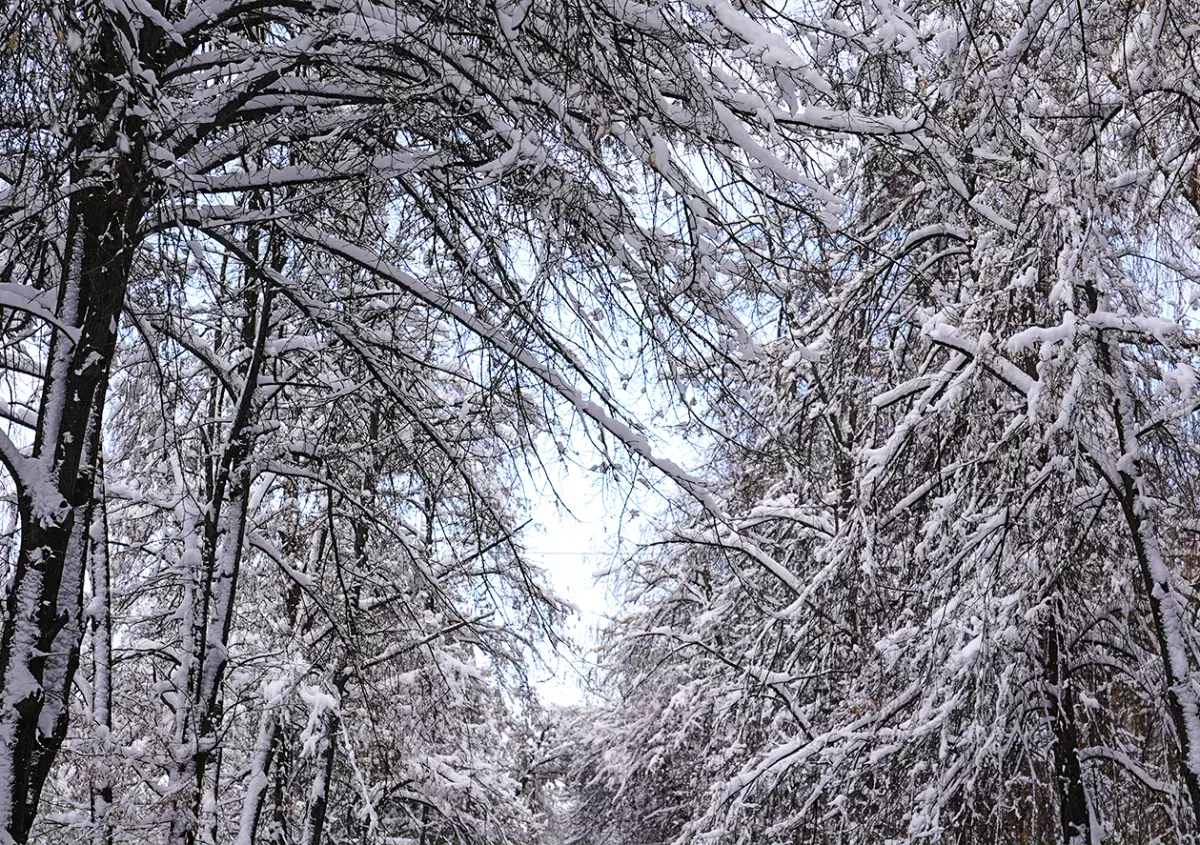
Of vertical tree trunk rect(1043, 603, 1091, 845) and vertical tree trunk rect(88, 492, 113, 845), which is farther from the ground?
vertical tree trunk rect(88, 492, 113, 845)

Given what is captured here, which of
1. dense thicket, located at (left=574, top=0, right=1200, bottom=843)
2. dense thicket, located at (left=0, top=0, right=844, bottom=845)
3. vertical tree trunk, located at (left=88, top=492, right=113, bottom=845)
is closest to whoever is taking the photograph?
dense thicket, located at (left=0, top=0, right=844, bottom=845)

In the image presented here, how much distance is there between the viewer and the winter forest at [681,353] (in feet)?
11.5

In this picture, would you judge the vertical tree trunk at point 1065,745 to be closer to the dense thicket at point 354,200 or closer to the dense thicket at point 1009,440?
the dense thicket at point 1009,440

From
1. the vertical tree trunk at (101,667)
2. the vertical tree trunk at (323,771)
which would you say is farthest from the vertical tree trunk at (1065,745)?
the vertical tree trunk at (101,667)

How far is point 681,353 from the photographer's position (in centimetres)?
418

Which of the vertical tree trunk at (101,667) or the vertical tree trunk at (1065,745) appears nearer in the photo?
the vertical tree trunk at (1065,745)

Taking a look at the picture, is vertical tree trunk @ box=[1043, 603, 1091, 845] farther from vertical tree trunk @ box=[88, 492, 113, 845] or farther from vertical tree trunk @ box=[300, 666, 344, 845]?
vertical tree trunk @ box=[88, 492, 113, 845]

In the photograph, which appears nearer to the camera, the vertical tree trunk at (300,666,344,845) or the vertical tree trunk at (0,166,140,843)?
the vertical tree trunk at (0,166,140,843)

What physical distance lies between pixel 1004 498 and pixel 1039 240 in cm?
151

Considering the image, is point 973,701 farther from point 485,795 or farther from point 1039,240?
point 485,795

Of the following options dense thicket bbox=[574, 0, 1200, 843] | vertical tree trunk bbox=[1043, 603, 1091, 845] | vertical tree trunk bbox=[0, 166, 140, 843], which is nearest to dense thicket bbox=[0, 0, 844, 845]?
vertical tree trunk bbox=[0, 166, 140, 843]

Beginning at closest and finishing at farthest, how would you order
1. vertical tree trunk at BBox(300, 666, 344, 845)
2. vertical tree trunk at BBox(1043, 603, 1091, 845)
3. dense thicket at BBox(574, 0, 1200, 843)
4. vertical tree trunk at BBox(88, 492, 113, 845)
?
1. dense thicket at BBox(574, 0, 1200, 843)
2. vertical tree trunk at BBox(1043, 603, 1091, 845)
3. vertical tree trunk at BBox(88, 492, 113, 845)
4. vertical tree trunk at BBox(300, 666, 344, 845)

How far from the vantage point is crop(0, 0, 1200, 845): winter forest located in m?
3.50

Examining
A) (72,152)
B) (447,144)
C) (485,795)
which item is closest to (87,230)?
(72,152)
